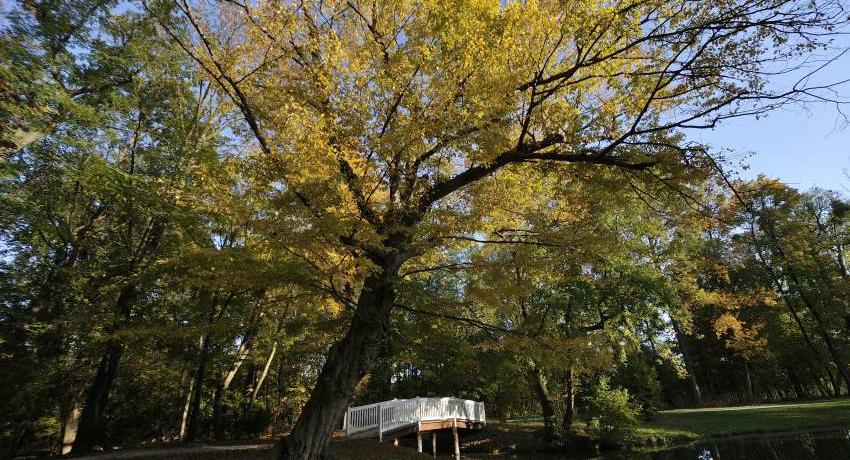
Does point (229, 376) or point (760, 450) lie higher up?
point (229, 376)

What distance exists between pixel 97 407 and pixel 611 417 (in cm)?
1647

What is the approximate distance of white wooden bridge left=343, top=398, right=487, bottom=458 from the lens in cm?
1419

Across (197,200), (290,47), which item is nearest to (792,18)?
(290,47)

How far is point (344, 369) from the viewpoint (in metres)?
7.28

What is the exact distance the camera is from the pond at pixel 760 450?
1119cm

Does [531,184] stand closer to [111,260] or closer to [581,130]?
[581,130]

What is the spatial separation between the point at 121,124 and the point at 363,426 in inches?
490

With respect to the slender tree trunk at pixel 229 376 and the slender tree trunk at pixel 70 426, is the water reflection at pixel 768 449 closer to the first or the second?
the slender tree trunk at pixel 229 376

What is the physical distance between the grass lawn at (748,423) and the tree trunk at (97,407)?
58.9 feet

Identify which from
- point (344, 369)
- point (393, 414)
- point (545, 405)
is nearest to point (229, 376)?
point (393, 414)

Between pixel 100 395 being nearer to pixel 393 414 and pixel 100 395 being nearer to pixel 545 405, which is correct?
pixel 393 414

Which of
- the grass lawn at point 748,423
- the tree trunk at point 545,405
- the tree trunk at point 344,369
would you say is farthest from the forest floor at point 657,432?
the tree trunk at point 344,369

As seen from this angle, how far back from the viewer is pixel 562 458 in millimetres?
15023

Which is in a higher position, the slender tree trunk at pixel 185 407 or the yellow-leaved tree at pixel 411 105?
the yellow-leaved tree at pixel 411 105
